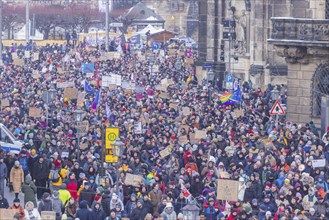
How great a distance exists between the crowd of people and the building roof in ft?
240

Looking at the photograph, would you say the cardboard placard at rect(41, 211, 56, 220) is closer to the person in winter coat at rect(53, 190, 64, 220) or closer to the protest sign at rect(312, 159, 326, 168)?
the person in winter coat at rect(53, 190, 64, 220)

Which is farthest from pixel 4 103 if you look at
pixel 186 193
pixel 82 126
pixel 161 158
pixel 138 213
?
pixel 138 213

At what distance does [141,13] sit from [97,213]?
4065 inches

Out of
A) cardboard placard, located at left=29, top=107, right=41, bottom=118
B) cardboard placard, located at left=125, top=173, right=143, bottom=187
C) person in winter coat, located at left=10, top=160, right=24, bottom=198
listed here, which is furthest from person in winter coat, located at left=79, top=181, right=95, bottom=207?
cardboard placard, located at left=29, top=107, right=41, bottom=118

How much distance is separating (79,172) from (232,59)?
29870 mm

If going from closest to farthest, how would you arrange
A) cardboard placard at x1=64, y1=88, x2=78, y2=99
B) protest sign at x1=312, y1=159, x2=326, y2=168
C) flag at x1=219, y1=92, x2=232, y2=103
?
1. protest sign at x1=312, y1=159, x2=326, y2=168
2. flag at x1=219, y1=92, x2=232, y2=103
3. cardboard placard at x1=64, y1=88, x2=78, y2=99

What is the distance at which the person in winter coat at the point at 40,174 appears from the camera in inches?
1580

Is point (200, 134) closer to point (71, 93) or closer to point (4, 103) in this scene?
point (4, 103)

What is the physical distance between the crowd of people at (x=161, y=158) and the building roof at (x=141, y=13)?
73051mm

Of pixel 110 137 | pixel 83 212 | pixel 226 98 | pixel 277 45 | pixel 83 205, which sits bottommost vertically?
pixel 83 212

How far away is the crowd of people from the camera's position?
3481cm

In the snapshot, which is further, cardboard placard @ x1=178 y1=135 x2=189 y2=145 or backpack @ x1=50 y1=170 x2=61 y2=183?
cardboard placard @ x1=178 y1=135 x2=189 y2=145

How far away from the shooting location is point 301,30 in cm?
4706

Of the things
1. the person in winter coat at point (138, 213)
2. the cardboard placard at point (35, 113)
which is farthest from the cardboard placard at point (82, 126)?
the person in winter coat at point (138, 213)
